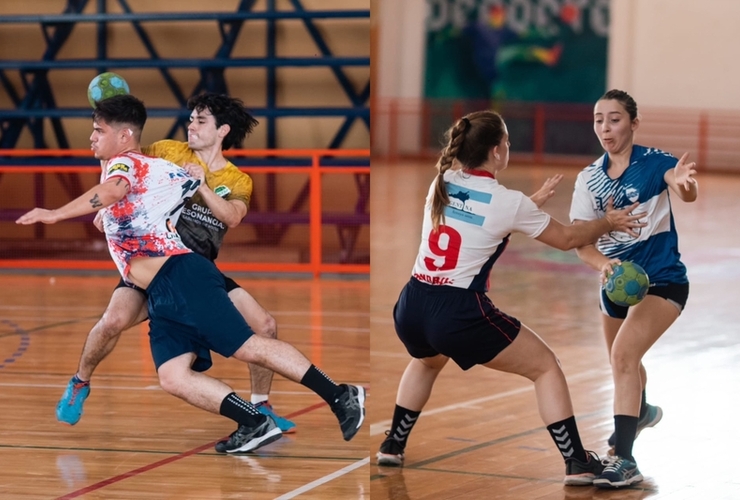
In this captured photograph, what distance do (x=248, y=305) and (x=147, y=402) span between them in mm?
1169

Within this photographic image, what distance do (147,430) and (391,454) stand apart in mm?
1328

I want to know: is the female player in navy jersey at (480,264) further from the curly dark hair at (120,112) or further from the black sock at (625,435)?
the curly dark hair at (120,112)

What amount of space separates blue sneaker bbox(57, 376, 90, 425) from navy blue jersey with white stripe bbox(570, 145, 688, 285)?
2.42 m

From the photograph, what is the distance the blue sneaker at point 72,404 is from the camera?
5.18 m

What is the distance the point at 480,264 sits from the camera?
13.9 ft

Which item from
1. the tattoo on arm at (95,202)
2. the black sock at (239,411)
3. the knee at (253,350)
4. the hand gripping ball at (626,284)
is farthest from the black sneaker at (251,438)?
the hand gripping ball at (626,284)

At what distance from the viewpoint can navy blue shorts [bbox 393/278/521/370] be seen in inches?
165

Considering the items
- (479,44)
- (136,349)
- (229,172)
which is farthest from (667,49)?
(229,172)

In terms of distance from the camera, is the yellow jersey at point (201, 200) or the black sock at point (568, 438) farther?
the yellow jersey at point (201, 200)

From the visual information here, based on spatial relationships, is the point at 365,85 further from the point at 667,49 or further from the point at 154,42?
the point at 667,49

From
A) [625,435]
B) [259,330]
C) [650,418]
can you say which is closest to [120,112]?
[259,330]

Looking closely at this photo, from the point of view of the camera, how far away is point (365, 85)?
13625 millimetres

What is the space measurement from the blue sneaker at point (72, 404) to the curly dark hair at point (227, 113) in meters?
1.32

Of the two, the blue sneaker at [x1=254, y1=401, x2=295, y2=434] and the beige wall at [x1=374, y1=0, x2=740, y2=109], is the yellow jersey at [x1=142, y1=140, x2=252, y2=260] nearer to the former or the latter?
the blue sneaker at [x1=254, y1=401, x2=295, y2=434]
